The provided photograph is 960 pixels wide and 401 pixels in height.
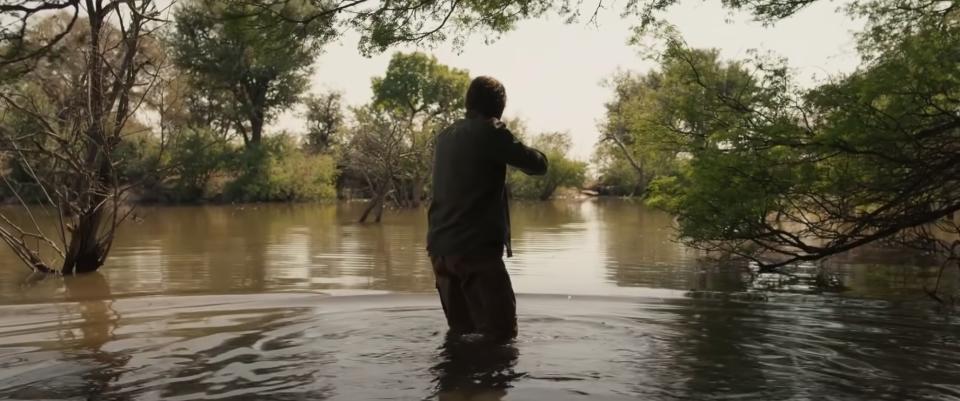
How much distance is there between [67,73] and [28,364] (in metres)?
7.05

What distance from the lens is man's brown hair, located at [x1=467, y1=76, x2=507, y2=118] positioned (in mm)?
5258

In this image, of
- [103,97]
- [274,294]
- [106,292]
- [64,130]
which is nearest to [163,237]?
[64,130]

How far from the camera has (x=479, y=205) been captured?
5117 millimetres

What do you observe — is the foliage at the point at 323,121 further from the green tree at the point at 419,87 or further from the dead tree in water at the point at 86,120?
the dead tree in water at the point at 86,120

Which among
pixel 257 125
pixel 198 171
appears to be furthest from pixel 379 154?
pixel 257 125

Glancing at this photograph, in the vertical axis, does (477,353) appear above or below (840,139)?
below

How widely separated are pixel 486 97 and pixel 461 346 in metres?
1.67

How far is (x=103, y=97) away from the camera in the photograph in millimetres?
11180

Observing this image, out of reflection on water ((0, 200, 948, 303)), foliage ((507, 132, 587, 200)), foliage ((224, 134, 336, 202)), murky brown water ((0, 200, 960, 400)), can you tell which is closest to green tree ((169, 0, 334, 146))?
foliage ((224, 134, 336, 202))

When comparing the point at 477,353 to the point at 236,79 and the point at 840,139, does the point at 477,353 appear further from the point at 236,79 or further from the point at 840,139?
the point at 236,79

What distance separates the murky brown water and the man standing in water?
341 millimetres

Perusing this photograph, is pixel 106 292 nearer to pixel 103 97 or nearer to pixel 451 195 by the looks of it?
pixel 103 97

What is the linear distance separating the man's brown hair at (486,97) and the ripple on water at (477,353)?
157cm

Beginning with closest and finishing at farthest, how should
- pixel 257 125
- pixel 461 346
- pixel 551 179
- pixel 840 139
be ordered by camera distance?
pixel 461 346, pixel 840 139, pixel 257 125, pixel 551 179
